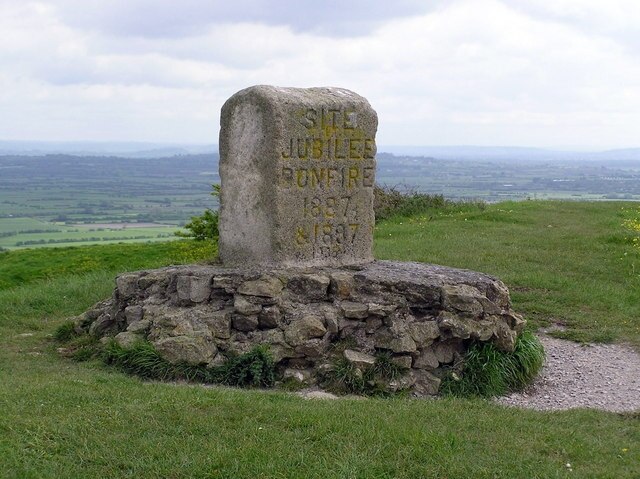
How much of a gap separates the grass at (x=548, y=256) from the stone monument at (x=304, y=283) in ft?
9.21

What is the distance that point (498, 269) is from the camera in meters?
15.8

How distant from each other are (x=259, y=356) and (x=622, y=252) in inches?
432

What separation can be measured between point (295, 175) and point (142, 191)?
75.0 meters

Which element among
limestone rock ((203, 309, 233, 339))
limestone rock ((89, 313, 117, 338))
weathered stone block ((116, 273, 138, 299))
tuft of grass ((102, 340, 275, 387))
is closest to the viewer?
tuft of grass ((102, 340, 275, 387))

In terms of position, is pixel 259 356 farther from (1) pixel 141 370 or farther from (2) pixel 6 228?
(2) pixel 6 228

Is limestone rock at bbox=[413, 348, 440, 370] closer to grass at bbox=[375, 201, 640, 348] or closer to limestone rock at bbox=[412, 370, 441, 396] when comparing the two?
limestone rock at bbox=[412, 370, 441, 396]

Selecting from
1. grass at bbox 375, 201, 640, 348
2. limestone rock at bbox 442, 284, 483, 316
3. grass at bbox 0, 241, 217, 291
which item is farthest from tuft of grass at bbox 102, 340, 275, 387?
grass at bbox 0, 241, 217, 291

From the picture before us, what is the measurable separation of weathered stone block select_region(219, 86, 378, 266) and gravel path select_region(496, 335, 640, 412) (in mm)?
2882

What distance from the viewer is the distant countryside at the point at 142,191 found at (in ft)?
152

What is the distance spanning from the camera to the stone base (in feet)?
30.9

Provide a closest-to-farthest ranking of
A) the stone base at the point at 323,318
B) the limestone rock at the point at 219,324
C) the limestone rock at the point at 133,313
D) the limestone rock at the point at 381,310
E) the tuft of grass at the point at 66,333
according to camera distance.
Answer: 1. the stone base at the point at 323,318
2. the limestone rock at the point at 219,324
3. the limestone rock at the point at 381,310
4. the limestone rock at the point at 133,313
5. the tuft of grass at the point at 66,333

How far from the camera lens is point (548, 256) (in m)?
17.3

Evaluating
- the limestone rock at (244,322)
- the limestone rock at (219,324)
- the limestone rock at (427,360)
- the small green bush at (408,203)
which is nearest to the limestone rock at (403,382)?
the limestone rock at (427,360)

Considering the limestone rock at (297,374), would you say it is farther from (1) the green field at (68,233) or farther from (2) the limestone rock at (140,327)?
(1) the green field at (68,233)
